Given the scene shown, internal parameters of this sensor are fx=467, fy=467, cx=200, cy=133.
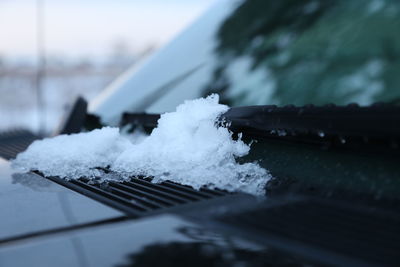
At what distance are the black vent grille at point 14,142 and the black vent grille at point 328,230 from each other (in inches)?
51.7

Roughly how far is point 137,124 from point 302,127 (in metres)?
0.81

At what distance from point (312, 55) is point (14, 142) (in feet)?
5.39

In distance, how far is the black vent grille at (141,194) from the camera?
106cm

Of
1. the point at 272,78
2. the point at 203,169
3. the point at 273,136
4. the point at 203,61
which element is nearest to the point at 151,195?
the point at 203,169

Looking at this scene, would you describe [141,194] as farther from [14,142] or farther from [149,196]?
[14,142]

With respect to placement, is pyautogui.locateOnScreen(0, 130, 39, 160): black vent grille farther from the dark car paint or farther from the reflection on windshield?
the dark car paint

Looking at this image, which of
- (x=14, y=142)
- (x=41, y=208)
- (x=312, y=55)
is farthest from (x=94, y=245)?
(x=14, y=142)

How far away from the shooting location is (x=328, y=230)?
0.85 meters

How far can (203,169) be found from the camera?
1.27 meters

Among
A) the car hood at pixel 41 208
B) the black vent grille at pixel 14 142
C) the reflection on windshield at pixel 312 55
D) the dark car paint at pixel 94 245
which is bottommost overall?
the dark car paint at pixel 94 245

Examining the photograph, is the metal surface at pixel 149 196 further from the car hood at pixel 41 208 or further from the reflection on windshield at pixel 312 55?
the reflection on windshield at pixel 312 55

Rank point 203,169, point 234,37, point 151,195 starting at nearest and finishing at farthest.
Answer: point 151,195, point 203,169, point 234,37

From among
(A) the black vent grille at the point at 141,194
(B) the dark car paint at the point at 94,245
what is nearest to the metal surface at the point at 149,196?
(A) the black vent grille at the point at 141,194

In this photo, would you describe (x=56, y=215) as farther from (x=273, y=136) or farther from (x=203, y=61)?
(x=203, y=61)
